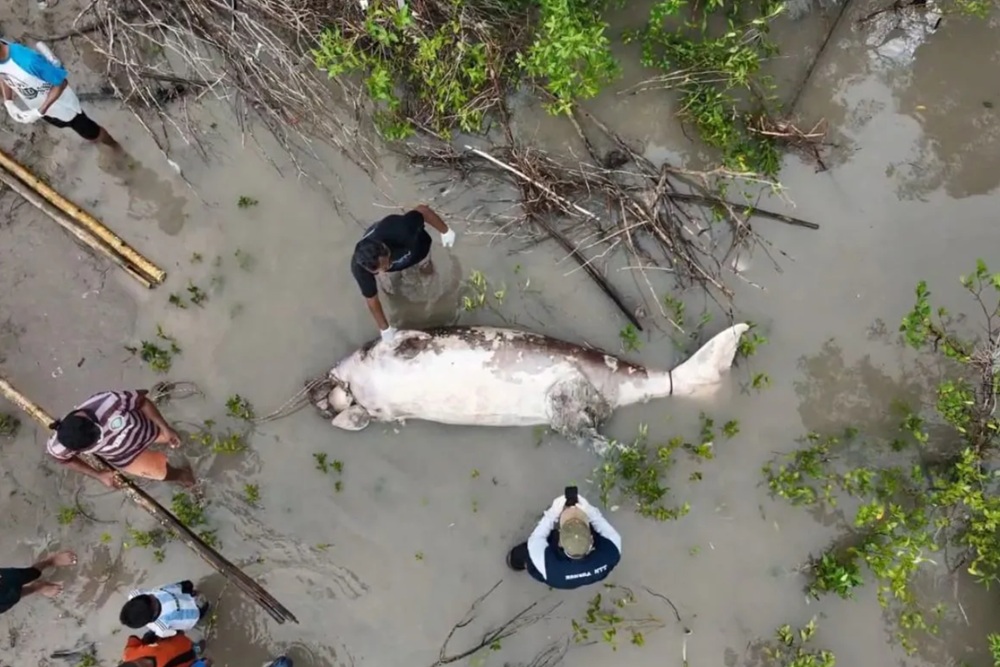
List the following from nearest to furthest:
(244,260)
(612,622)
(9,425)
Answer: (612,622)
(9,425)
(244,260)

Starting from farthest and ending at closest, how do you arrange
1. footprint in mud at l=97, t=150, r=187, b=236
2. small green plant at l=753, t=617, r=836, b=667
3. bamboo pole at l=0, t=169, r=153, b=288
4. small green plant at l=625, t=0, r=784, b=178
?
footprint in mud at l=97, t=150, r=187, b=236, bamboo pole at l=0, t=169, r=153, b=288, small green plant at l=625, t=0, r=784, b=178, small green plant at l=753, t=617, r=836, b=667

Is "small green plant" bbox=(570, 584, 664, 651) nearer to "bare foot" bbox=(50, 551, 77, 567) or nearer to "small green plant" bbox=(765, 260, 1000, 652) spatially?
"small green plant" bbox=(765, 260, 1000, 652)

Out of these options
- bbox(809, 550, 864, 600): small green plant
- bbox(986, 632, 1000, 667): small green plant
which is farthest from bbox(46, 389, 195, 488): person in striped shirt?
bbox(986, 632, 1000, 667): small green plant

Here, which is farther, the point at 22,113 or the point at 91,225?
the point at 91,225

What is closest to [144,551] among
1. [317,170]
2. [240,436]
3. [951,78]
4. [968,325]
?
[240,436]

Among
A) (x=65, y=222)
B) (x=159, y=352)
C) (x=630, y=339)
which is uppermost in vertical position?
(x=65, y=222)

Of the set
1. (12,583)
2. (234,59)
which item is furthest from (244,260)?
(12,583)

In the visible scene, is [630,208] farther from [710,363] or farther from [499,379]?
[499,379]

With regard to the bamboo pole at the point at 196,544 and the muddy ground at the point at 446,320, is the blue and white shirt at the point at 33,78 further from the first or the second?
the bamboo pole at the point at 196,544
